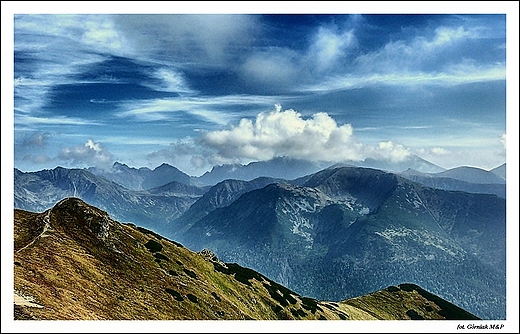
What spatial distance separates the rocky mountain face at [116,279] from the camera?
4722cm

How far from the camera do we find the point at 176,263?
65438mm

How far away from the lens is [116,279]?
179ft

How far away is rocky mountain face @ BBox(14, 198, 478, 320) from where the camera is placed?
47219mm

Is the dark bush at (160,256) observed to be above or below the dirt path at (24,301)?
above

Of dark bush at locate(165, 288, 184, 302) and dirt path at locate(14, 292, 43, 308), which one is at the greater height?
dirt path at locate(14, 292, 43, 308)

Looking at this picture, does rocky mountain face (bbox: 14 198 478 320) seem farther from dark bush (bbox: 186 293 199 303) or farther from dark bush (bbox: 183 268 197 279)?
dark bush (bbox: 183 268 197 279)

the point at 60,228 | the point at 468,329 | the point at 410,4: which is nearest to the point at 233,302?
the point at 60,228

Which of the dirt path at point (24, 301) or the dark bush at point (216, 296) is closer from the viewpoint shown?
the dirt path at point (24, 301)

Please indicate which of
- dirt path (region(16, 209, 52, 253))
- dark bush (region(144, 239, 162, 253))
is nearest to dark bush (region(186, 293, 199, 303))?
dark bush (region(144, 239, 162, 253))

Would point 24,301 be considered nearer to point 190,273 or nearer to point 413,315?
point 190,273

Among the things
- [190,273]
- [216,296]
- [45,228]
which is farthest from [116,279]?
[216,296]

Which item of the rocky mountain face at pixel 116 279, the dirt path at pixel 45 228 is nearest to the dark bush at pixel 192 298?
the rocky mountain face at pixel 116 279

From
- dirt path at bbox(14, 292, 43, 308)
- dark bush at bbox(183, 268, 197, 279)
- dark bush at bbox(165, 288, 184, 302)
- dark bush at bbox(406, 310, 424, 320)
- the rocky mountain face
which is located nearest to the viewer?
dirt path at bbox(14, 292, 43, 308)

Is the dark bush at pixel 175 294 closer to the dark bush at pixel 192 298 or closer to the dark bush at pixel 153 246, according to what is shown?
the dark bush at pixel 192 298
